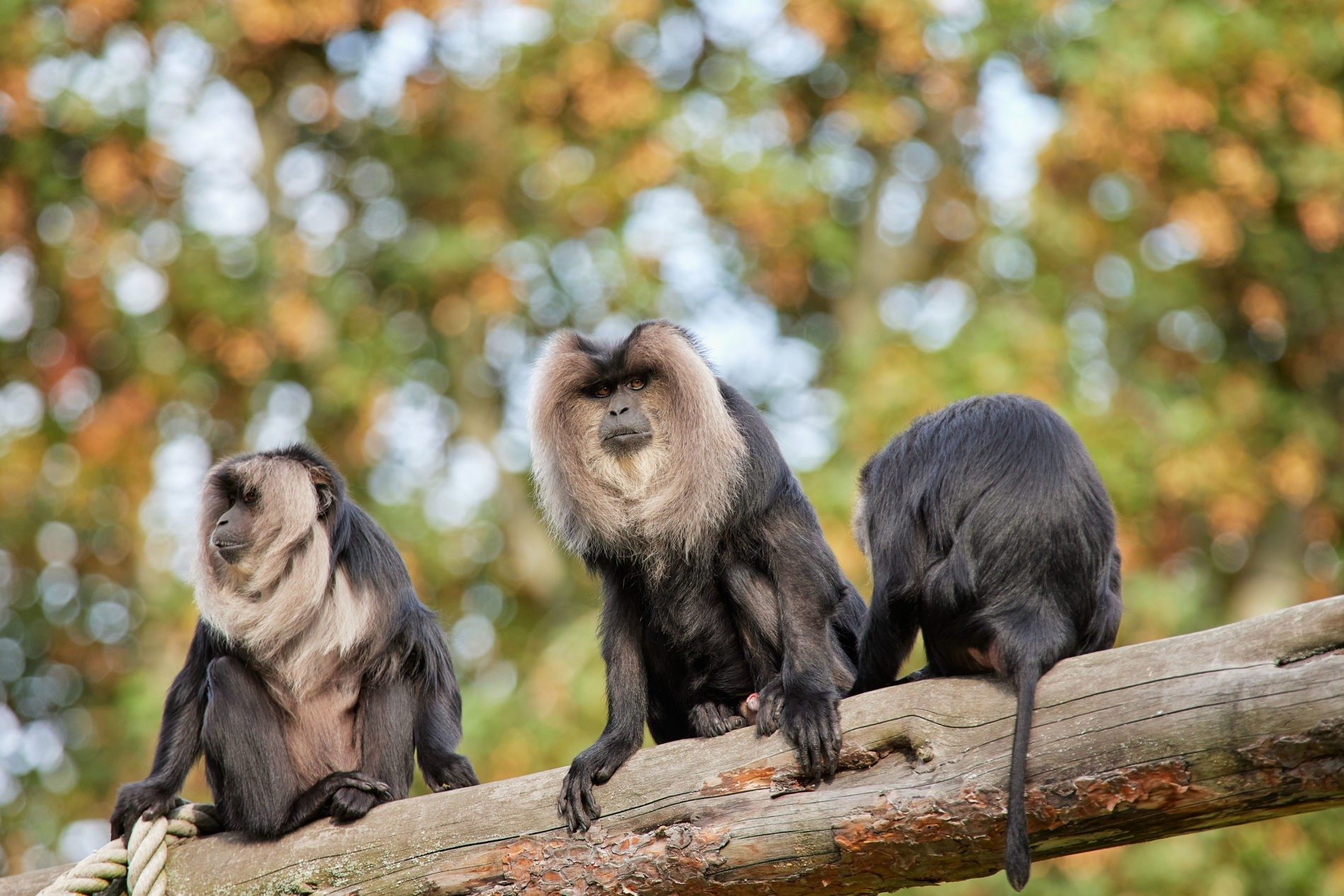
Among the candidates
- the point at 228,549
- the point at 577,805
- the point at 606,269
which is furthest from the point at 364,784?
the point at 606,269

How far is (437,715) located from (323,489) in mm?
830

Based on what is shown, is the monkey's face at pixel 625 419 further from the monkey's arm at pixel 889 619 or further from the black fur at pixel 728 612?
the monkey's arm at pixel 889 619

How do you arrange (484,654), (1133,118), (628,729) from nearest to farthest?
(628,729) < (1133,118) < (484,654)

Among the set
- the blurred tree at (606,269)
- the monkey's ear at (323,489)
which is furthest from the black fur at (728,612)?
the blurred tree at (606,269)

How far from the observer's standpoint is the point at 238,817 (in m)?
4.05

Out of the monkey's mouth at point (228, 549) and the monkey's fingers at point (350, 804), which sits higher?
the monkey's mouth at point (228, 549)

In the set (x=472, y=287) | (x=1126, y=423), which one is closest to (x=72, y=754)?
(x=472, y=287)

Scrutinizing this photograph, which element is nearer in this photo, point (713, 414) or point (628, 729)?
point (628, 729)

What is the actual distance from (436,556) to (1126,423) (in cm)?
566

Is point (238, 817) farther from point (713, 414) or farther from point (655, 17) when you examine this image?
point (655, 17)

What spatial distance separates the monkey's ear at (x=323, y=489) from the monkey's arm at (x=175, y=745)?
0.53 metres

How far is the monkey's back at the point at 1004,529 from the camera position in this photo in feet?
11.6

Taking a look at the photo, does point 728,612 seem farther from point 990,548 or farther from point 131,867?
point 131,867

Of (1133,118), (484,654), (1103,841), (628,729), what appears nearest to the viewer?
(1103,841)
